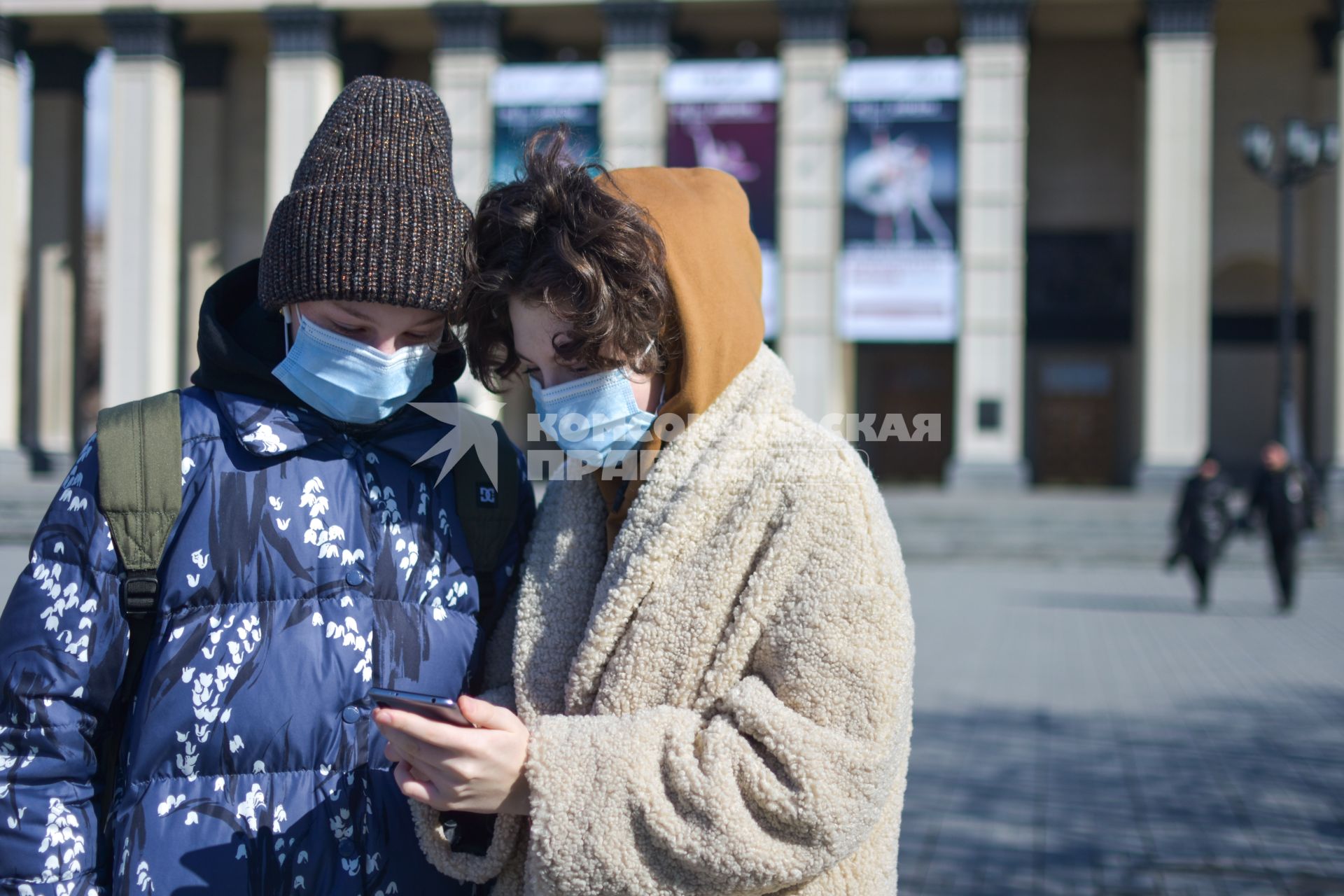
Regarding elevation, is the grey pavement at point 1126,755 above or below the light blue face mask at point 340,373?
below

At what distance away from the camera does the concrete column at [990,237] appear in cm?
2356

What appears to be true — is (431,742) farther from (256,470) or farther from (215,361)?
(215,361)

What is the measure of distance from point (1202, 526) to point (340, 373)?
497 inches

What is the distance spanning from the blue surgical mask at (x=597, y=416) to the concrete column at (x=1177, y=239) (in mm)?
22908

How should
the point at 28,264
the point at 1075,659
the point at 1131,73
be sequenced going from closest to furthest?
the point at 1075,659 < the point at 1131,73 < the point at 28,264

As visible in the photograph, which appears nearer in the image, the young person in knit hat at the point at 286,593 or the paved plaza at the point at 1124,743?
the young person in knit hat at the point at 286,593

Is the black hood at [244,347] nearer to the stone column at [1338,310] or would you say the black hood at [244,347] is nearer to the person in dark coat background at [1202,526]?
the person in dark coat background at [1202,526]

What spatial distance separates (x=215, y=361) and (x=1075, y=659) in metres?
8.84

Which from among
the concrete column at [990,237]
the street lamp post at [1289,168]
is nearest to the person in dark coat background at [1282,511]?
the street lamp post at [1289,168]

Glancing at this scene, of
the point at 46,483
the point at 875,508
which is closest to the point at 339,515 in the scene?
the point at 875,508

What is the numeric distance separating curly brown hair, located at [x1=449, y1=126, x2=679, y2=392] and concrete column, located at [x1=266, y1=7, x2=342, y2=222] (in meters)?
25.0

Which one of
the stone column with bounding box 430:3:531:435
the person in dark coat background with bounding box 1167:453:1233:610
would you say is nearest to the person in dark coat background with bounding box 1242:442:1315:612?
the person in dark coat background with bounding box 1167:453:1233:610

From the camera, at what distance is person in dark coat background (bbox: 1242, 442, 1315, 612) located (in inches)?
483

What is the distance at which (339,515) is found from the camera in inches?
71.7
